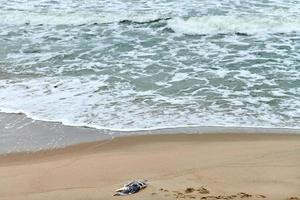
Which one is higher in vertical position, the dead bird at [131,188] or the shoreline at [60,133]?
the dead bird at [131,188]

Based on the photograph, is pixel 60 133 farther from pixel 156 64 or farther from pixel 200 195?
pixel 156 64

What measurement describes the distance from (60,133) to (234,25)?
24.7 feet

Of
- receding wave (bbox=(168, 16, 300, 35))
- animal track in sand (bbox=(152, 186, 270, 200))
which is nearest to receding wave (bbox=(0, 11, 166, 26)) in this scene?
receding wave (bbox=(168, 16, 300, 35))

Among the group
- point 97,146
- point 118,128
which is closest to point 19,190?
point 97,146

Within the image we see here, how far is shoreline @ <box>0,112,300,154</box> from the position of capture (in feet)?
23.0

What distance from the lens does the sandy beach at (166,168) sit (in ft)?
17.5

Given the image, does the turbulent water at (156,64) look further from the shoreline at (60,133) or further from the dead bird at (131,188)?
the dead bird at (131,188)

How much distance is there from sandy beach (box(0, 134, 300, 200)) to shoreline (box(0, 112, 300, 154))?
4.9 inches

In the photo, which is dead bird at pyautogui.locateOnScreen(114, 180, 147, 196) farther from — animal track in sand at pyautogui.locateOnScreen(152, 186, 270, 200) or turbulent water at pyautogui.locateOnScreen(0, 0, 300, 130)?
turbulent water at pyautogui.locateOnScreen(0, 0, 300, 130)

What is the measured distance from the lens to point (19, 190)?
5.59 meters

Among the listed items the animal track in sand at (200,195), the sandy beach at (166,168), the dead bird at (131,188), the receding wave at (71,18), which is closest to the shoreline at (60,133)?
the sandy beach at (166,168)

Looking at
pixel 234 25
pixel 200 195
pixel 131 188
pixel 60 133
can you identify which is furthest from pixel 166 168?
pixel 234 25

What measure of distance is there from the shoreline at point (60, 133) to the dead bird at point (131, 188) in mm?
1718

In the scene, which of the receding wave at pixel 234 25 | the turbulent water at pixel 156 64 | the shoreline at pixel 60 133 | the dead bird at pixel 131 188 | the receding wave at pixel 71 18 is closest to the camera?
the dead bird at pixel 131 188
